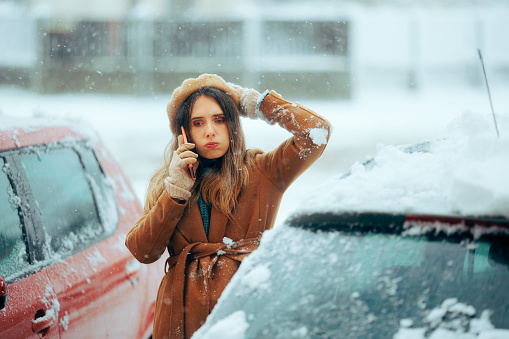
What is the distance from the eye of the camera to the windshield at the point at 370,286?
1401 millimetres

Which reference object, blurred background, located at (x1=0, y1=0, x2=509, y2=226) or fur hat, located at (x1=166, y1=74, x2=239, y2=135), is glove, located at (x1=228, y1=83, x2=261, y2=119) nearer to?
fur hat, located at (x1=166, y1=74, x2=239, y2=135)

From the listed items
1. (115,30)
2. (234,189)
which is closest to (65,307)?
(234,189)

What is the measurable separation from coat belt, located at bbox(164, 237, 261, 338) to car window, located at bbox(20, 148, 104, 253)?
2.43ft

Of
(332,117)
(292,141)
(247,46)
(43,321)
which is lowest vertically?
(332,117)

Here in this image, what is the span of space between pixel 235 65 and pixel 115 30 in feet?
12.0

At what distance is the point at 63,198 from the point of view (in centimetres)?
275

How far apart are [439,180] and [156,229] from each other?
41.3 inches

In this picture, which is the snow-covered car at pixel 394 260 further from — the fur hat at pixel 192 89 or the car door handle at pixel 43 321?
the car door handle at pixel 43 321

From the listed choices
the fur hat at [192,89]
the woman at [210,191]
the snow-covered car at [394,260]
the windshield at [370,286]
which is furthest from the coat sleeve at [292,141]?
the windshield at [370,286]

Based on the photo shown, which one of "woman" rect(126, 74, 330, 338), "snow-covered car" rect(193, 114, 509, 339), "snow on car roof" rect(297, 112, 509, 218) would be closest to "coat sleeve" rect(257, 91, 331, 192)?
"woman" rect(126, 74, 330, 338)

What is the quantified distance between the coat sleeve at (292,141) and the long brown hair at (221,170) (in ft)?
0.31

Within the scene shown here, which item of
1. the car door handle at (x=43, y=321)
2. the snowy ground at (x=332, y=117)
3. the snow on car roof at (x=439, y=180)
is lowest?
the snowy ground at (x=332, y=117)

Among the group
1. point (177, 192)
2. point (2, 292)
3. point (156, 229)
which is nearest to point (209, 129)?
point (177, 192)

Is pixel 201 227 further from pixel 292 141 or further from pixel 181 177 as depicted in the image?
pixel 292 141
